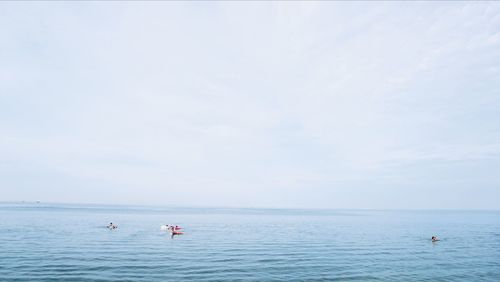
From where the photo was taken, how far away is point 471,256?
4856 cm

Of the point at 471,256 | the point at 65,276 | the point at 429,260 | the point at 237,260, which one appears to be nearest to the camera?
the point at 65,276

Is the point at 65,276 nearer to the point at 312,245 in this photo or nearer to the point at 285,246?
the point at 285,246

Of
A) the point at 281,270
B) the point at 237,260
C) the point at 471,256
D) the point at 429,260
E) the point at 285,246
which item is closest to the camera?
the point at 281,270

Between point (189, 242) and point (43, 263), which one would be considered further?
point (189, 242)

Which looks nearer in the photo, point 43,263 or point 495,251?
point 43,263

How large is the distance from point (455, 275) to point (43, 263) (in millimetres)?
43533

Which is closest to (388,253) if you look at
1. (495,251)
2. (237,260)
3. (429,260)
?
(429,260)

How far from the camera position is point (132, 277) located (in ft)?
103

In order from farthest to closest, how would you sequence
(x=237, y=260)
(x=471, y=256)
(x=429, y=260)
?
(x=471, y=256), (x=429, y=260), (x=237, y=260)

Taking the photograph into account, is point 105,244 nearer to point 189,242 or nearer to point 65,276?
point 189,242

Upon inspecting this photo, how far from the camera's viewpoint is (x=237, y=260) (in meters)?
41.0

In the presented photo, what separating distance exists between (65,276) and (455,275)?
38.9 m

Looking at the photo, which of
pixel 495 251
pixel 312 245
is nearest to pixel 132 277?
pixel 312 245

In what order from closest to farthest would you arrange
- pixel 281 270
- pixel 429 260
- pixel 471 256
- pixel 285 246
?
Result: pixel 281 270, pixel 429 260, pixel 471 256, pixel 285 246
